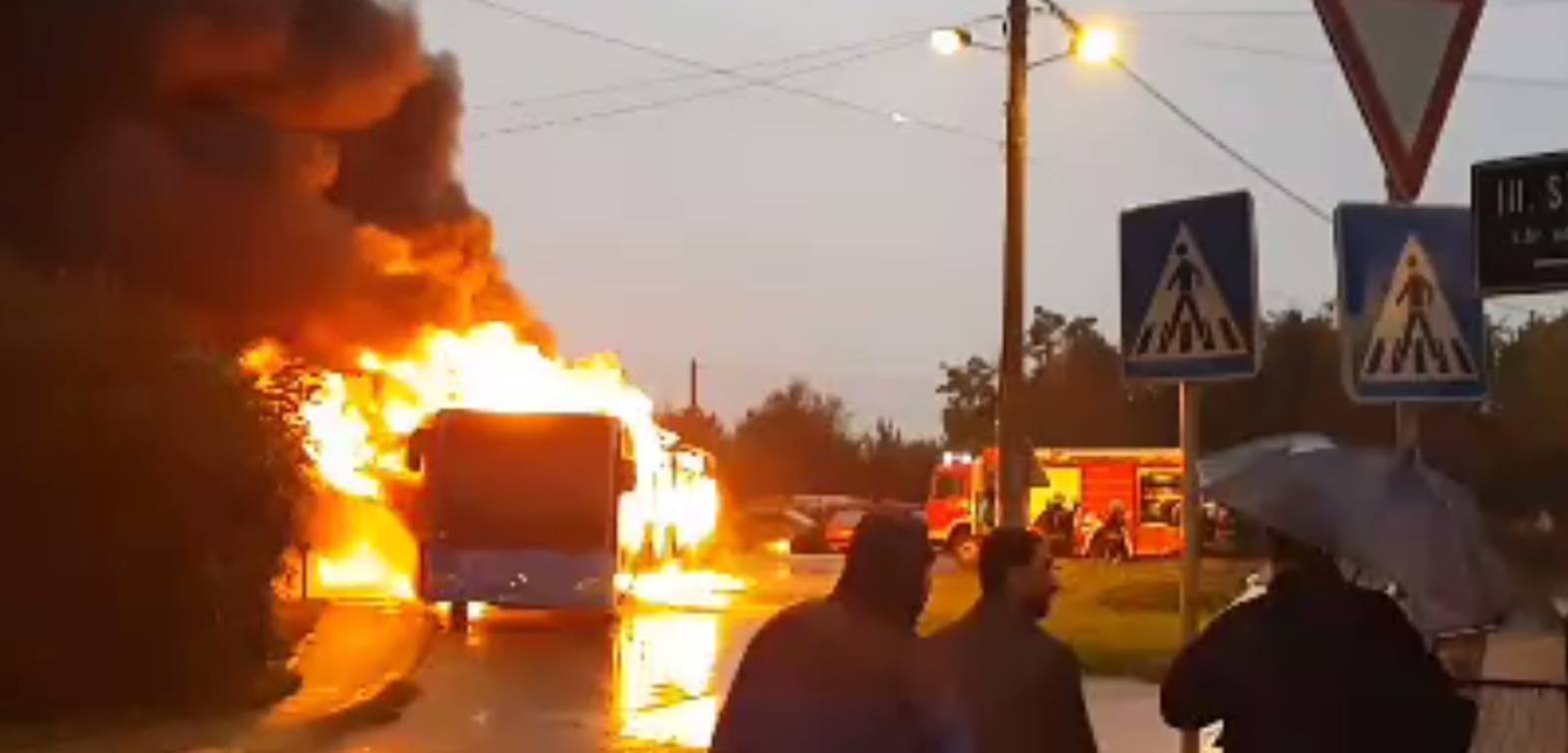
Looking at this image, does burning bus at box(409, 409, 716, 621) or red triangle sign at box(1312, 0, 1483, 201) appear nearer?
red triangle sign at box(1312, 0, 1483, 201)

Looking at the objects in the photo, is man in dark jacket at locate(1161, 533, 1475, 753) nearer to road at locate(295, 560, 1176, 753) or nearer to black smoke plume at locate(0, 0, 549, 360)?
road at locate(295, 560, 1176, 753)

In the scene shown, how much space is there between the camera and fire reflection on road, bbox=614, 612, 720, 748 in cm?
1712

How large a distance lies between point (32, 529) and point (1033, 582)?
39.1 ft

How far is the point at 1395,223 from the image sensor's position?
6.45 meters

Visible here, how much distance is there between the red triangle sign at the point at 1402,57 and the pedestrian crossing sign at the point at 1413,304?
655 millimetres

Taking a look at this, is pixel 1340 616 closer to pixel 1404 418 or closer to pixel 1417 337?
pixel 1417 337

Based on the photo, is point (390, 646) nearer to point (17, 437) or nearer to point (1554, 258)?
point (17, 437)

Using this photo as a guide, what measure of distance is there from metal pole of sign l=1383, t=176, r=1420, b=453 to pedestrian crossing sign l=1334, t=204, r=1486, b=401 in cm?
7

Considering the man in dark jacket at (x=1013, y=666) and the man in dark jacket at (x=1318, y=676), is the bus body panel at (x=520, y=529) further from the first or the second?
the man in dark jacket at (x=1318, y=676)

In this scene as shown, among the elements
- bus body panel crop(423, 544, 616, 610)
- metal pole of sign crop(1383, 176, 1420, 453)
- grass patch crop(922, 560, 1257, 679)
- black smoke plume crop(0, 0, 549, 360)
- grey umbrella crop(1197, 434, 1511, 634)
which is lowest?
grass patch crop(922, 560, 1257, 679)

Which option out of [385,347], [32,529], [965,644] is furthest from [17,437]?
[385,347]

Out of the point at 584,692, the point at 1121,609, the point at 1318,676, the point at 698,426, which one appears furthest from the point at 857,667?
the point at 698,426

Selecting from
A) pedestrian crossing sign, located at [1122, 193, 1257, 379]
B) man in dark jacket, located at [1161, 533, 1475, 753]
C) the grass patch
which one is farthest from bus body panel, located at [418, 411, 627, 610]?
man in dark jacket, located at [1161, 533, 1475, 753]

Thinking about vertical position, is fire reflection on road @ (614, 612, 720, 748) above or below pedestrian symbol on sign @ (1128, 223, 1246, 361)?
below
